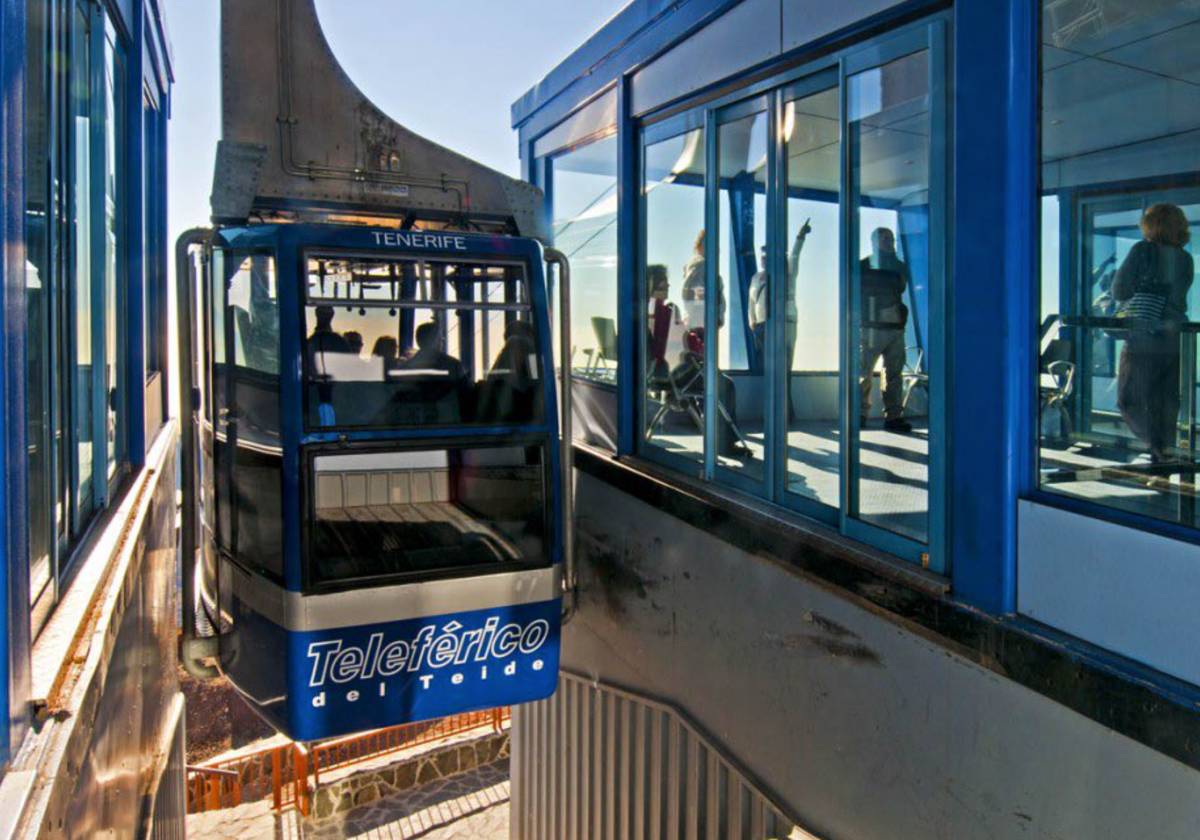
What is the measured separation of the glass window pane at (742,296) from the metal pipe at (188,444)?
247 cm

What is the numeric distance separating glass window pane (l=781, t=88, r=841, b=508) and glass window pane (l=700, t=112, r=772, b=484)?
A: 0.57 feet

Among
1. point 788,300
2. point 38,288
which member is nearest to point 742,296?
point 788,300

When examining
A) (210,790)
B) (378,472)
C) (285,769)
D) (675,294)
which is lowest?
(210,790)

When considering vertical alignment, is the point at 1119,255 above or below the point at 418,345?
above

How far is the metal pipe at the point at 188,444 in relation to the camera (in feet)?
14.1

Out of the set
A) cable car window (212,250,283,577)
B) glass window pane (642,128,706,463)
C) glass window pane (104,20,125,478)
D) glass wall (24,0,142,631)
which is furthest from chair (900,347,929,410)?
glass window pane (104,20,125,478)

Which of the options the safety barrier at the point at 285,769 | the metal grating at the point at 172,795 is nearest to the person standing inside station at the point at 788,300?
the metal grating at the point at 172,795

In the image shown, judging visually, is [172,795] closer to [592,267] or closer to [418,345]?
[418,345]

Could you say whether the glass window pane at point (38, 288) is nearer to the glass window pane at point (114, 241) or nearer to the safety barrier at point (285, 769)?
the glass window pane at point (114, 241)

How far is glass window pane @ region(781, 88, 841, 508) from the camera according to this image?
399 cm

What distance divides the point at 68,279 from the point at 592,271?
13.2 ft

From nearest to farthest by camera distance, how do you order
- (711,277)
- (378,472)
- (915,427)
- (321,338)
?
(915,427) → (321,338) → (378,472) → (711,277)

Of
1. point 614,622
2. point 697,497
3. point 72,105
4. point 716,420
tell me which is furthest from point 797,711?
point 72,105

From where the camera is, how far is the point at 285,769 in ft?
33.0
